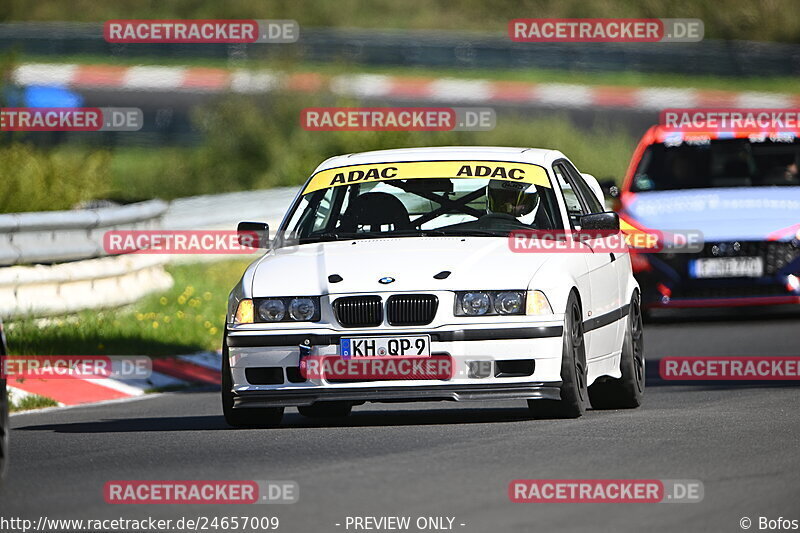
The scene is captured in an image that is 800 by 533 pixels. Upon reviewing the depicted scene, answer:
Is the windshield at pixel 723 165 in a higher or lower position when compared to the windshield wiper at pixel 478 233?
higher

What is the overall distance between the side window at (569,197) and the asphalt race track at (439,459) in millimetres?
1189

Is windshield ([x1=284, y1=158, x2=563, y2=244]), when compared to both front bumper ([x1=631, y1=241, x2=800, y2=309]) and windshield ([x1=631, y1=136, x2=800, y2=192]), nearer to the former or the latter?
Answer: front bumper ([x1=631, y1=241, x2=800, y2=309])

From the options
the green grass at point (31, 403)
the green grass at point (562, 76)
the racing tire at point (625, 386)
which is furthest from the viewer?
the green grass at point (562, 76)

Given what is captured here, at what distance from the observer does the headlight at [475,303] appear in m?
9.18

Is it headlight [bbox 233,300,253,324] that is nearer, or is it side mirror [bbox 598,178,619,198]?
headlight [bbox 233,300,253,324]

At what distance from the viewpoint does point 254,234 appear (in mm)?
10500

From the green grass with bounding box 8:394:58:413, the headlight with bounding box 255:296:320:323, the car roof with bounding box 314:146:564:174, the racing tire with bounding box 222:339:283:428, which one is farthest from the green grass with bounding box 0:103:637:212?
the headlight with bounding box 255:296:320:323

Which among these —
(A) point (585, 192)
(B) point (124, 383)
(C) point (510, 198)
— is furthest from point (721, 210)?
(C) point (510, 198)

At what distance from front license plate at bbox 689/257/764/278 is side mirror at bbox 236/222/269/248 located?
7.02 metres

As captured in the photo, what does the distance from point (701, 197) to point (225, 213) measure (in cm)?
577

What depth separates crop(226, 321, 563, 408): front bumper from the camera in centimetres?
909

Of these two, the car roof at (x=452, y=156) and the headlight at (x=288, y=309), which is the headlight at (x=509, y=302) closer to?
A: the headlight at (x=288, y=309)

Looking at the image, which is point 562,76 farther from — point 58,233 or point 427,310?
point 427,310

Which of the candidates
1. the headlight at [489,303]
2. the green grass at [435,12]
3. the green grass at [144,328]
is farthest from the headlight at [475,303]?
the green grass at [435,12]
